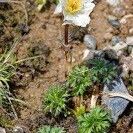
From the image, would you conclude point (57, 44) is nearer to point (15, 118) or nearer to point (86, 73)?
point (86, 73)

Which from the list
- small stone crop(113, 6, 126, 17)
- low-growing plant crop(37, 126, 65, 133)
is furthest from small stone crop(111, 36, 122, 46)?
low-growing plant crop(37, 126, 65, 133)

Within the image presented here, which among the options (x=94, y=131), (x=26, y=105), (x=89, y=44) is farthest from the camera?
(x=89, y=44)

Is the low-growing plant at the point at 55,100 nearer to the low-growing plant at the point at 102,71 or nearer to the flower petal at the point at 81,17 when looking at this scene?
the low-growing plant at the point at 102,71

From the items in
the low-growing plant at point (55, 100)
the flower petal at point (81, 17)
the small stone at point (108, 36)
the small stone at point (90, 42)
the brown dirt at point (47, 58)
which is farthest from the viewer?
the small stone at point (108, 36)

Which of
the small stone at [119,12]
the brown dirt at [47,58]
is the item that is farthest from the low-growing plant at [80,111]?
the small stone at [119,12]

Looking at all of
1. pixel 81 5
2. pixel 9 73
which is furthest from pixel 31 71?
pixel 81 5

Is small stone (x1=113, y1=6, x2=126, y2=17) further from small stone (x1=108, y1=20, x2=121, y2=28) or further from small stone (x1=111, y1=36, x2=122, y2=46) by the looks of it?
small stone (x1=111, y1=36, x2=122, y2=46)

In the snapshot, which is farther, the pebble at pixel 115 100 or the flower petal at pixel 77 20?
the pebble at pixel 115 100
